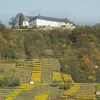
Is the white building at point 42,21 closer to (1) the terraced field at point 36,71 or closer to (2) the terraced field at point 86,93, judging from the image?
(1) the terraced field at point 36,71

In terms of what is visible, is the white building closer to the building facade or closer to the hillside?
the building facade

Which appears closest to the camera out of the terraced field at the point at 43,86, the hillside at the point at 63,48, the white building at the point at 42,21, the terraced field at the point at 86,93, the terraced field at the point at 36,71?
the terraced field at the point at 86,93

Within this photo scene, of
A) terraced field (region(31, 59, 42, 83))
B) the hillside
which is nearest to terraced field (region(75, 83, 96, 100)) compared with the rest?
terraced field (region(31, 59, 42, 83))

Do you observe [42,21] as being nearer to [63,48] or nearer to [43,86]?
[63,48]

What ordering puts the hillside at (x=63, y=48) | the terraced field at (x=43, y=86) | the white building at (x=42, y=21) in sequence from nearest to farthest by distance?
the terraced field at (x=43, y=86) < the hillside at (x=63, y=48) < the white building at (x=42, y=21)

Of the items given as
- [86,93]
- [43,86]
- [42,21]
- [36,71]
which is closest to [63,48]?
[36,71]

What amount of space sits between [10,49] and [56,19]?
107 ft

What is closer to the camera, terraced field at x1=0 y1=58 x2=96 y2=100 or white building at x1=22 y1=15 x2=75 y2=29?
terraced field at x1=0 y1=58 x2=96 y2=100

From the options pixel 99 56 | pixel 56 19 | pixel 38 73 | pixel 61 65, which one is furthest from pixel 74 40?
pixel 56 19

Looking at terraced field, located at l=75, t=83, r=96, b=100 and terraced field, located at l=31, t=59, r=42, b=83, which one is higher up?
terraced field, located at l=31, t=59, r=42, b=83

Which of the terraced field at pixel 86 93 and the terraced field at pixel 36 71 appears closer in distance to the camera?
the terraced field at pixel 86 93

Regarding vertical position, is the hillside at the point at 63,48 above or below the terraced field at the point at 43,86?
above

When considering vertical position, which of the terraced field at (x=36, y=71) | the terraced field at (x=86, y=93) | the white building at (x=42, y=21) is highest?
the white building at (x=42, y=21)

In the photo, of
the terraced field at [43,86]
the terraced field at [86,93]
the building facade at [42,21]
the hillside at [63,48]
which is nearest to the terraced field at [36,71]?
the terraced field at [43,86]
